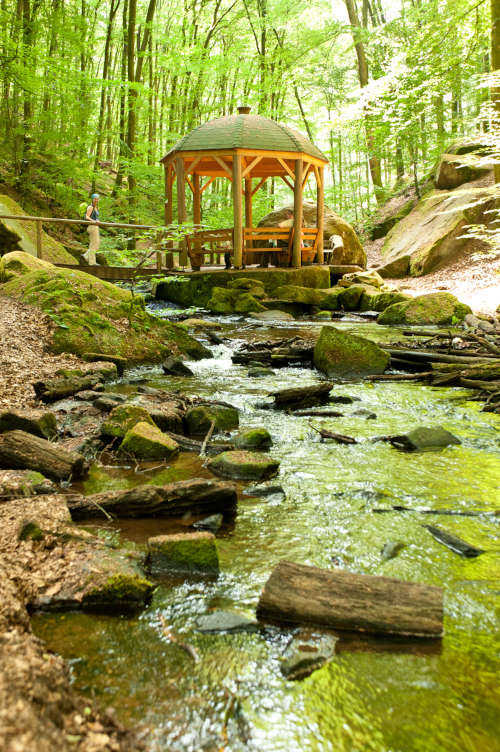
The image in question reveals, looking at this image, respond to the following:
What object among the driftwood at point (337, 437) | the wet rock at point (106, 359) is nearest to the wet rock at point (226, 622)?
the driftwood at point (337, 437)

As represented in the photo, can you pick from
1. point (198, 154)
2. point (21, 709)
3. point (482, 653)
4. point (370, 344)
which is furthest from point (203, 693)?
point (198, 154)

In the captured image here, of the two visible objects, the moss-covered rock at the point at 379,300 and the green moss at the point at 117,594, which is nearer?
the green moss at the point at 117,594

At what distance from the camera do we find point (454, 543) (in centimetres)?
281

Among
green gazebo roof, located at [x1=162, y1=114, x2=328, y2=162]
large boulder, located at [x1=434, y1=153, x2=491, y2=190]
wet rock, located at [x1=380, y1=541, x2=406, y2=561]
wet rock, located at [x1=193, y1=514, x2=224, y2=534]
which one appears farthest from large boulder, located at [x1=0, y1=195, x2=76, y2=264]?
large boulder, located at [x1=434, y1=153, x2=491, y2=190]

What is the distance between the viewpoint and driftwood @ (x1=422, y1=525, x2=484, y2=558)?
8.93ft

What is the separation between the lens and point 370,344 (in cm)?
730

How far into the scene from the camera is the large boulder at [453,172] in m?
18.9

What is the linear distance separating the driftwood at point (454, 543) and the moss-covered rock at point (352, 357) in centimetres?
441

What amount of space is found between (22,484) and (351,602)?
2040 millimetres

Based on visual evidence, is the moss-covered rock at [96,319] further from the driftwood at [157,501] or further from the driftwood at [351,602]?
the driftwood at [351,602]

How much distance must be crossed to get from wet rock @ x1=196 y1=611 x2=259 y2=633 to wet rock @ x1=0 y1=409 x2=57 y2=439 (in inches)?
93.4

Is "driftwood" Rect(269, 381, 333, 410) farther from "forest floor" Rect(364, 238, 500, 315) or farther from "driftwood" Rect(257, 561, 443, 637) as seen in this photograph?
"forest floor" Rect(364, 238, 500, 315)

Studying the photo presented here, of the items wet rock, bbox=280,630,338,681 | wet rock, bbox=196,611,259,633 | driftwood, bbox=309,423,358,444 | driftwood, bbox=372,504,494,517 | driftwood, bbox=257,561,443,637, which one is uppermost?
driftwood, bbox=309,423,358,444

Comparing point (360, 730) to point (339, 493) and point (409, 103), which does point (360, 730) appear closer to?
point (339, 493)
